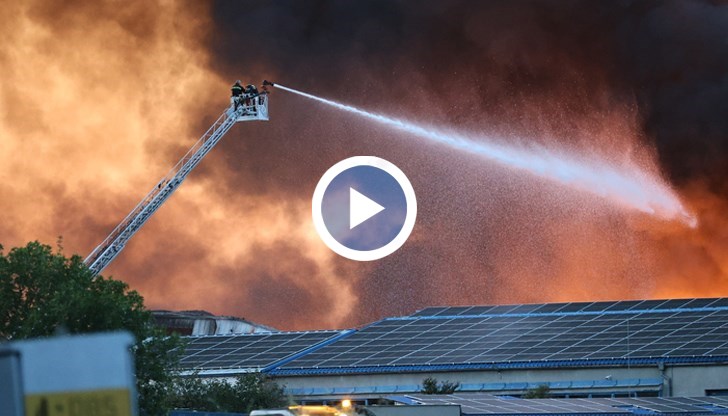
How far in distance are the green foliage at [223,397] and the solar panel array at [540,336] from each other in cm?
1234

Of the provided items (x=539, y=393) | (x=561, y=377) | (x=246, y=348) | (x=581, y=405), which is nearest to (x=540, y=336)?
(x=561, y=377)

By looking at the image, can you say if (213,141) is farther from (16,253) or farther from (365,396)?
(16,253)

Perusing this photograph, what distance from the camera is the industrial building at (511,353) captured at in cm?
7694

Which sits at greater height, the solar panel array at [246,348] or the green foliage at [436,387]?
the solar panel array at [246,348]

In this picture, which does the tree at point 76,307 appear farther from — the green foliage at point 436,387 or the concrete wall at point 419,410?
the green foliage at point 436,387

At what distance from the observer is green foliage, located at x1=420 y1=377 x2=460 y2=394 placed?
3059 inches

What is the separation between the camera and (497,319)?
91562 mm

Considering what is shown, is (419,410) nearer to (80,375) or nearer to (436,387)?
(436,387)

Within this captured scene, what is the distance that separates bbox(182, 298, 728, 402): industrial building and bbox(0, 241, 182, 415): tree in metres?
12.9

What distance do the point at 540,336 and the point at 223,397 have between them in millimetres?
23542

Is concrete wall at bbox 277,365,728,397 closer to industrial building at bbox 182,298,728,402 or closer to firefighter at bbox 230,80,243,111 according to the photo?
industrial building at bbox 182,298,728,402

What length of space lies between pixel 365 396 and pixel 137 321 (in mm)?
21592

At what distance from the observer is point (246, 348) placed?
93.1 metres

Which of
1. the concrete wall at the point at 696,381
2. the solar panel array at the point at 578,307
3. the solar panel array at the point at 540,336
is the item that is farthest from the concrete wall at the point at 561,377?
the solar panel array at the point at 578,307
